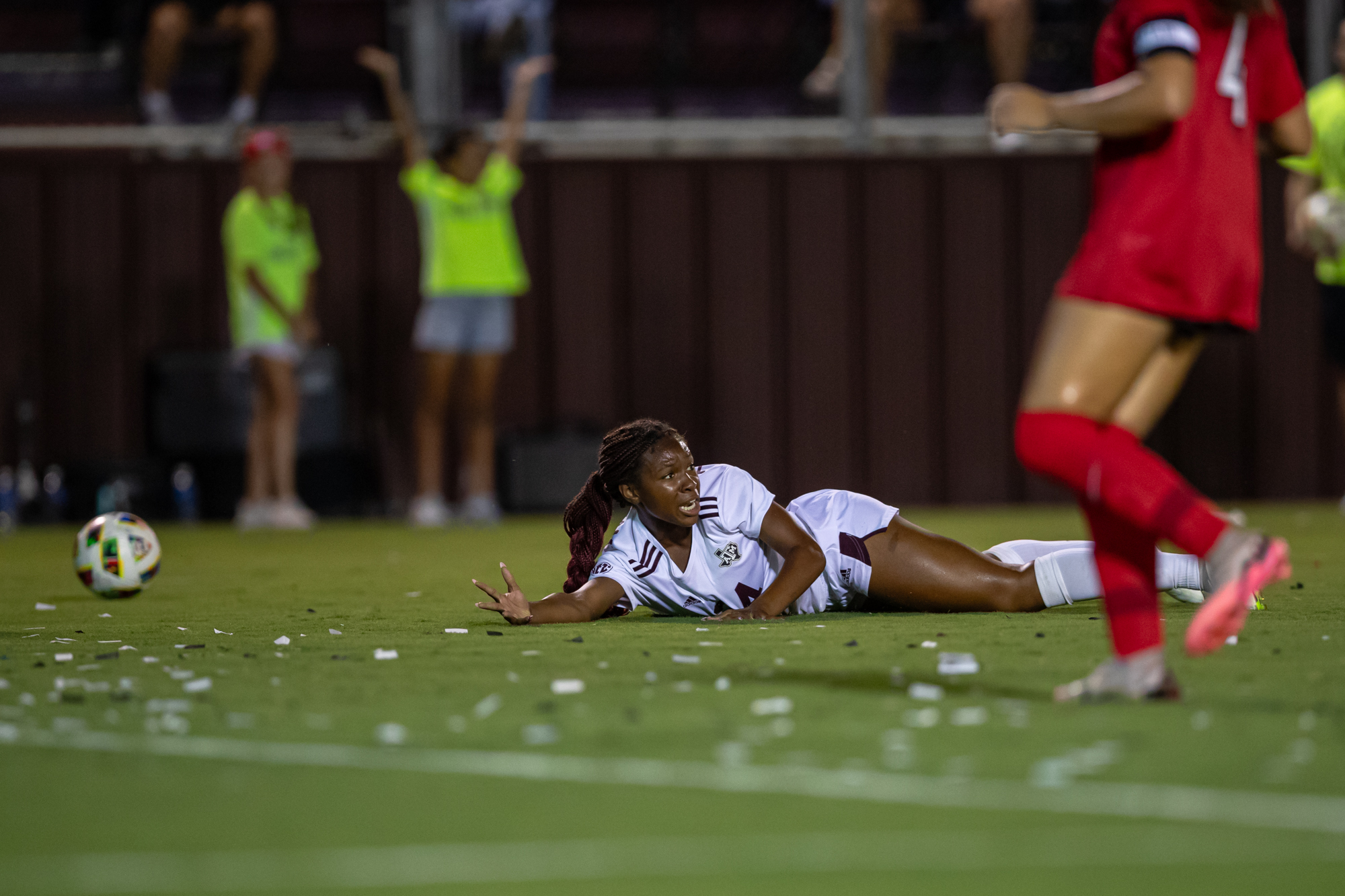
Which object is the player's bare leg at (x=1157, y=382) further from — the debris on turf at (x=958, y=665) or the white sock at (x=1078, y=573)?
the white sock at (x=1078, y=573)

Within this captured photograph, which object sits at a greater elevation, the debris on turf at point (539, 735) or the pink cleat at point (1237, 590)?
the pink cleat at point (1237, 590)

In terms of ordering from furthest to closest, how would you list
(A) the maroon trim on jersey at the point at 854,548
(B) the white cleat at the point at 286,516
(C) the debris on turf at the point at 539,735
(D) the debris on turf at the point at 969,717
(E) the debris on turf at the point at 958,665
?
(B) the white cleat at the point at 286,516
(A) the maroon trim on jersey at the point at 854,548
(E) the debris on turf at the point at 958,665
(D) the debris on turf at the point at 969,717
(C) the debris on turf at the point at 539,735

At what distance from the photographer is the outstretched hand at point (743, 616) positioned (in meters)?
5.00

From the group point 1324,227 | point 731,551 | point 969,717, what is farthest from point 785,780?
point 1324,227

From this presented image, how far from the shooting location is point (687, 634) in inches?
189

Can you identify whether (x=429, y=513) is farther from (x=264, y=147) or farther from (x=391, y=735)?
(x=391, y=735)

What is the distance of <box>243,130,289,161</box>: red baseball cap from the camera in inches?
419

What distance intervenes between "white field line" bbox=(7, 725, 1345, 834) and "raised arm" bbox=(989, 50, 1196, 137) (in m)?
1.29

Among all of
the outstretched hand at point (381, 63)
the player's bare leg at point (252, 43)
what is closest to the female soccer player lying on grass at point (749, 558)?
the outstretched hand at point (381, 63)

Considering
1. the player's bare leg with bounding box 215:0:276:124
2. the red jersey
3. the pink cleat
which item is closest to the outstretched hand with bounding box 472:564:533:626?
the red jersey

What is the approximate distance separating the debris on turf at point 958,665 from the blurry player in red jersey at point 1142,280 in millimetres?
390

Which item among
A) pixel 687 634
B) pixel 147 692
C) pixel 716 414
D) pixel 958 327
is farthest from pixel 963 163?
pixel 147 692

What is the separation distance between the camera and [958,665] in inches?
154

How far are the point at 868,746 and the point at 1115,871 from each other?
0.82m
